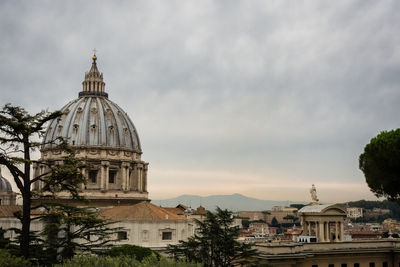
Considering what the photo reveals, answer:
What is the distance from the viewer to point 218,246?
27594 mm

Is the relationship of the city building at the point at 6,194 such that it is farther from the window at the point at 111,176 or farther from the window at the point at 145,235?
the window at the point at 145,235

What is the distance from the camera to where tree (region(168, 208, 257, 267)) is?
27.4m

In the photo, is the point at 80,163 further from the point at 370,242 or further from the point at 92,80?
the point at 92,80

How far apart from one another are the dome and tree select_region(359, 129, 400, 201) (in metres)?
41.5

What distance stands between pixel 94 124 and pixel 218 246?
4392cm

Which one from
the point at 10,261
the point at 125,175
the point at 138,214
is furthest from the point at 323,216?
the point at 125,175

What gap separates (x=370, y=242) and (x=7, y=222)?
34.2 meters

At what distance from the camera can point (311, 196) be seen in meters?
43.2

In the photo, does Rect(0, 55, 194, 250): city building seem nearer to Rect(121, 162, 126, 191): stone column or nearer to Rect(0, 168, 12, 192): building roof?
Rect(121, 162, 126, 191): stone column

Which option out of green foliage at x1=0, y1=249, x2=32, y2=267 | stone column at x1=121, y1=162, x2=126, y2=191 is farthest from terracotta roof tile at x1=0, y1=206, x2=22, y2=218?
green foliage at x1=0, y1=249, x2=32, y2=267

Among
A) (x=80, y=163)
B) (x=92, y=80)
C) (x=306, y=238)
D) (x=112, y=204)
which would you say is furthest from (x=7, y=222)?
(x=92, y=80)

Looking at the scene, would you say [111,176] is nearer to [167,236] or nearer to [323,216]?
[167,236]

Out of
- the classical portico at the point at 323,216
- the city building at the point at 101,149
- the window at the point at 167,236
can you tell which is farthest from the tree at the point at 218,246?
the city building at the point at 101,149

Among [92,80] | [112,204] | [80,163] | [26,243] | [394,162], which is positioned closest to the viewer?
[26,243]
